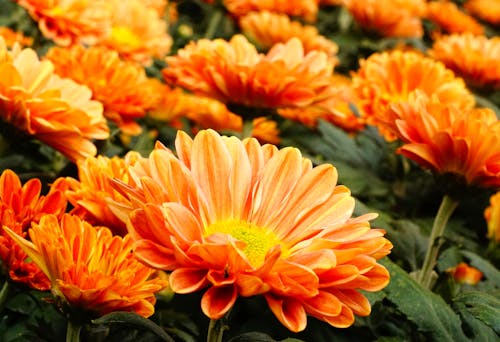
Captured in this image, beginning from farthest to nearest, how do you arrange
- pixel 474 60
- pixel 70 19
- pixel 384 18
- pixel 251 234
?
pixel 384 18 < pixel 474 60 < pixel 70 19 < pixel 251 234

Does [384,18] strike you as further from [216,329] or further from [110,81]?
[216,329]

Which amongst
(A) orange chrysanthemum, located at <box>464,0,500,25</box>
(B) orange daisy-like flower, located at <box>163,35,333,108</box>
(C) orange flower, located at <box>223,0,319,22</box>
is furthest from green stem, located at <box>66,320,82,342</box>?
(A) orange chrysanthemum, located at <box>464,0,500,25</box>

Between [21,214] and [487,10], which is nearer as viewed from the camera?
[21,214]

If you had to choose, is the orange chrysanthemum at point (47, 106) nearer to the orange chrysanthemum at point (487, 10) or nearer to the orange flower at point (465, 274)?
the orange flower at point (465, 274)

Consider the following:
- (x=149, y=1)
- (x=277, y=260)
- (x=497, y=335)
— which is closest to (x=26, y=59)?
(x=277, y=260)

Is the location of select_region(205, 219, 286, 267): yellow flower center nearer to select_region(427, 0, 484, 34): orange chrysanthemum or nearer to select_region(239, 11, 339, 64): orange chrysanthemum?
select_region(239, 11, 339, 64): orange chrysanthemum

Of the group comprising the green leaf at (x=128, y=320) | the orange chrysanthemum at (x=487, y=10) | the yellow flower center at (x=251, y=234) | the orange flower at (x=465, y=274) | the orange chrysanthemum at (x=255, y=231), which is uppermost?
the orange chrysanthemum at (x=255, y=231)

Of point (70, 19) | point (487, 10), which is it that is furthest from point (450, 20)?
point (70, 19)

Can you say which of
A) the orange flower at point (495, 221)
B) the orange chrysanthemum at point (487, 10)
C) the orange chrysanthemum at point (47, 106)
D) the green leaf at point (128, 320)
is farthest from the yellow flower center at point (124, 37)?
the orange chrysanthemum at point (487, 10)
